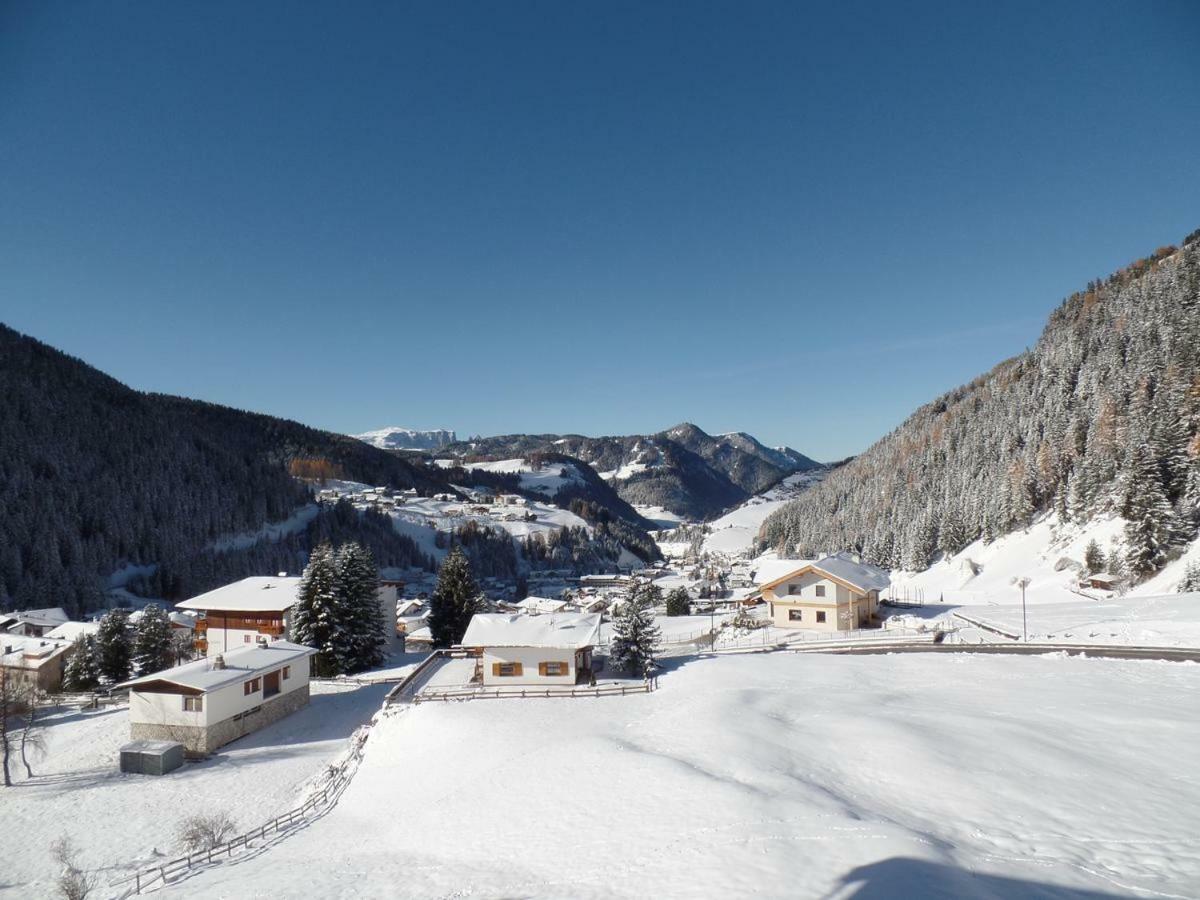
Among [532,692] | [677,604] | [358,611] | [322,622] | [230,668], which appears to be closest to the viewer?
[532,692]

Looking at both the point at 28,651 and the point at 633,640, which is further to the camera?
the point at 28,651

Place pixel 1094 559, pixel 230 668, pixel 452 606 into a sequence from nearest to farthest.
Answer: pixel 230 668 → pixel 452 606 → pixel 1094 559

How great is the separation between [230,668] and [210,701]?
305cm

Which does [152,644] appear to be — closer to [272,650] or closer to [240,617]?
[240,617]

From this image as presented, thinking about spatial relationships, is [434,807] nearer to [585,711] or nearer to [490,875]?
[490,875]

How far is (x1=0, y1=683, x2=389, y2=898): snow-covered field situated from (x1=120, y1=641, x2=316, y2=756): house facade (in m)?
0.85

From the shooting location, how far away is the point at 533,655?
102 ft

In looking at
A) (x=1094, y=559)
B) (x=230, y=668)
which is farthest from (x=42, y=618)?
(x=1094, y=559)

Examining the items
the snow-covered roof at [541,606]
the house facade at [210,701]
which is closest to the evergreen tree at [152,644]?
the house facade at [210,701]

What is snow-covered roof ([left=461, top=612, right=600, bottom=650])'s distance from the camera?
102ft

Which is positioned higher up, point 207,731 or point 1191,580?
point 1191,580

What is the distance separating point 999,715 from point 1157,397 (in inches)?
2095

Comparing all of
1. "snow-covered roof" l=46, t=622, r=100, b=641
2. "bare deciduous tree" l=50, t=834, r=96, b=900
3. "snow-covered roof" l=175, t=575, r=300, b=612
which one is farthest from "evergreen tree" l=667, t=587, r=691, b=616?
"bare deciduous tree" l=50, t=834, r=96, b=900

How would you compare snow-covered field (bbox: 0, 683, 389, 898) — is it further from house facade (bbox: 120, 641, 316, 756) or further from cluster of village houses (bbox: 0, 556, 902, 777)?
cluster of village houses (bbox: 0, 556, 902, 777)
